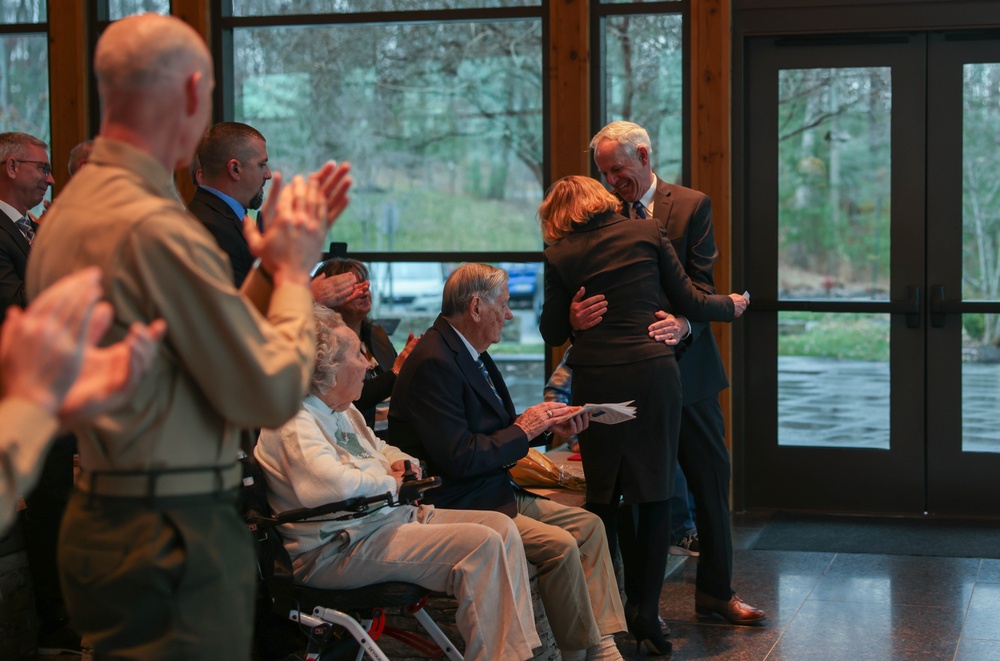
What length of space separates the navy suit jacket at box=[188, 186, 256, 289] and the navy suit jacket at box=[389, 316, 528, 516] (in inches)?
28.3

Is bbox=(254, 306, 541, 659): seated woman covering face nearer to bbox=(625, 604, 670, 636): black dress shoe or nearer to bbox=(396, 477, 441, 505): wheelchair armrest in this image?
bbox=(396, 477, 441, 505): wheelchair armrest

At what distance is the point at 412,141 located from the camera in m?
6.27

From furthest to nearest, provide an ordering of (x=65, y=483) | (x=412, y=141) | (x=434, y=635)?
1. (x=412, y=141)
2. (x=65, y=483)
3. (x=434, y=635)

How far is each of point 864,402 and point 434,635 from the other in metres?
3.52

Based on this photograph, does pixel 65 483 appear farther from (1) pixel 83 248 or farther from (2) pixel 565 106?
(2) pixel 565 106

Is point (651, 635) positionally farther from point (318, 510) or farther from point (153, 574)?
point (153, 574)

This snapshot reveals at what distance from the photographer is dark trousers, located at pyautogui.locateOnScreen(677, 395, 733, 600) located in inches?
161

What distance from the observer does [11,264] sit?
403cm

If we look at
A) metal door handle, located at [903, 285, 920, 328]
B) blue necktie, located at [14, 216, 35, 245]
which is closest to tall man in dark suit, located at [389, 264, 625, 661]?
blue necktie, located at [14, 216, 35, 245]

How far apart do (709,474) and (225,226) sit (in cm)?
188

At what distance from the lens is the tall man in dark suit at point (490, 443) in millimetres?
3434

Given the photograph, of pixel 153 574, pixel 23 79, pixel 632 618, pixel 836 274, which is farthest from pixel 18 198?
pixel 836 274

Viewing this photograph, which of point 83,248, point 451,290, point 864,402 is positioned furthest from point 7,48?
point 83,248

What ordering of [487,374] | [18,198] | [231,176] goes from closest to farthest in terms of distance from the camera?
[487,374]
[231,176]
[18,198]
